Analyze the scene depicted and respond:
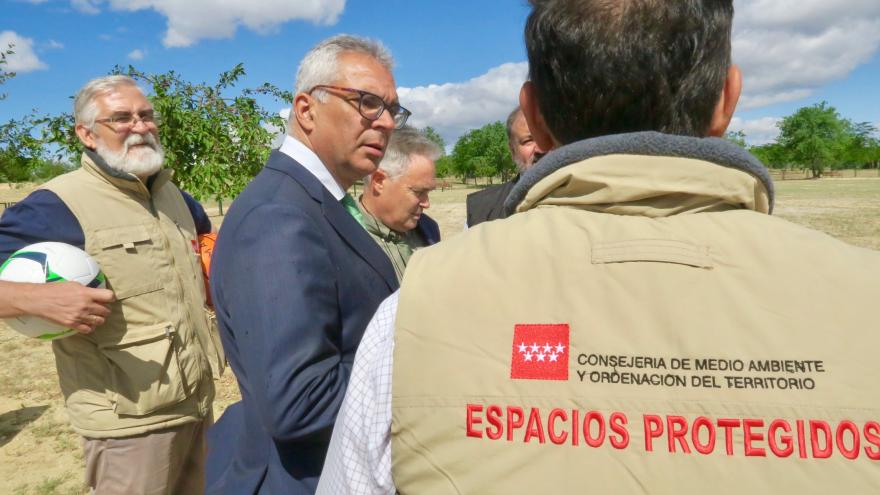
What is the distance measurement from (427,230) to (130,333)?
79.7 inches

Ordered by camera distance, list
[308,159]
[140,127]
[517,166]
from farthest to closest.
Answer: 1. [517,166]
2. [140,127]
3. [308,159]

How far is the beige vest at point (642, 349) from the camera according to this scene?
2.55 feet

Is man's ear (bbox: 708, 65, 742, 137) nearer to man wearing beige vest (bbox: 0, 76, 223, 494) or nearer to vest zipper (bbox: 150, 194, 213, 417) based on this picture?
man wearing beige vest (bbox: 0, 76, 223, 494)

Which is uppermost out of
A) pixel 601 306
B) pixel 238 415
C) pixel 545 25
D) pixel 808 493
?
pixel 545 25

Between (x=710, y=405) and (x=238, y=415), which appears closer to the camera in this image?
(x=710, y=405)

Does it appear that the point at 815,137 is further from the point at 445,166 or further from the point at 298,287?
the point at 298,287

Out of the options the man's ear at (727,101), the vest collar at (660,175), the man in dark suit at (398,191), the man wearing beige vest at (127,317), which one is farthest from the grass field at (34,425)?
the vest collar at (660,175)

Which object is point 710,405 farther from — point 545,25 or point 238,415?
point 238,415

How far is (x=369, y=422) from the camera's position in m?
0.99

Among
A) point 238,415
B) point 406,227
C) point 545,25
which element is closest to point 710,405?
point 545,25

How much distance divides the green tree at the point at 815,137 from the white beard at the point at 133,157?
9582 cm

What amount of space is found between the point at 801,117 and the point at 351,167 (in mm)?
103156

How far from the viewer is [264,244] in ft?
5.25

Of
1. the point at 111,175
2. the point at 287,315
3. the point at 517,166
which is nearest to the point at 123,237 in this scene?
the point at 111,175
